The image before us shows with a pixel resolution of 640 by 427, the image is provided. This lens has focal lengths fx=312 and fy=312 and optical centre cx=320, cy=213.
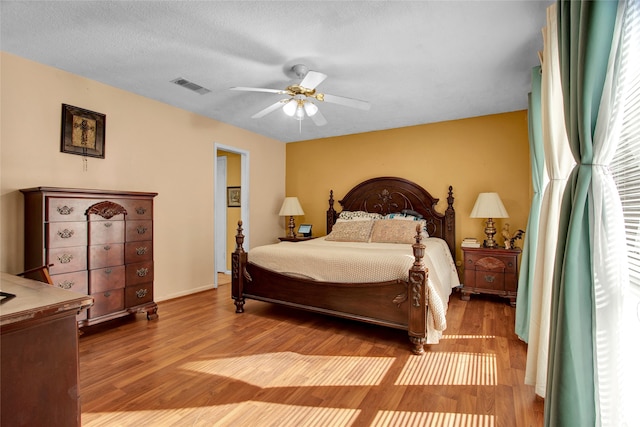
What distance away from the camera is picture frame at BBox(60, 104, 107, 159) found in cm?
296

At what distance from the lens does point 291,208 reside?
529 centimetres

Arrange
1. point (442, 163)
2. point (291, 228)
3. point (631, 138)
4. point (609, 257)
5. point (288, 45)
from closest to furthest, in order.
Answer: point (609, 257) < point (631, 138) < point (288, 45) < point (442, 163) < point (291, 228)

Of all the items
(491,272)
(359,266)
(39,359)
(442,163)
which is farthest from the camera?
(442,163)

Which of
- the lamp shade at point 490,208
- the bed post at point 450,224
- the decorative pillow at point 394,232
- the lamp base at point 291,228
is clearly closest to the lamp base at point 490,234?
the lamp shade at point 490,208

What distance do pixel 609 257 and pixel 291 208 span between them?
4.46 metres

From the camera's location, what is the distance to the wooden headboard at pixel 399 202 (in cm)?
439

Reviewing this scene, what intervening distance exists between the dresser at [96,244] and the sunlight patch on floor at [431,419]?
241 cm

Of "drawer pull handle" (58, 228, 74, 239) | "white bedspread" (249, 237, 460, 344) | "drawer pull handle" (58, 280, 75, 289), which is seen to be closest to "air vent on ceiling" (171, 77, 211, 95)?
"drawer pull handle" (58, 228, 74, 239)

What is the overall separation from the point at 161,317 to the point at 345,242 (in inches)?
91.0

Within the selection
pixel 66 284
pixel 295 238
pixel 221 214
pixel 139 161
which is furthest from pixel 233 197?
pixel 66 284

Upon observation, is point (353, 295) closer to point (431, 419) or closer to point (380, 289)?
point (380, 289)

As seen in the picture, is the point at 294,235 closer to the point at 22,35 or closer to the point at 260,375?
the point at 260,375

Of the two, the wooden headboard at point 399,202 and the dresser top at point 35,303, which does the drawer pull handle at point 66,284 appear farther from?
the wooden headboard at point 399,202

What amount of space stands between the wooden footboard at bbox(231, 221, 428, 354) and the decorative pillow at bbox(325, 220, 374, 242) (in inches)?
50.4
